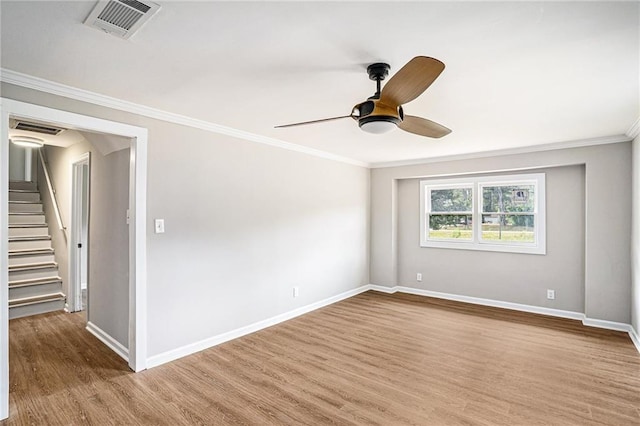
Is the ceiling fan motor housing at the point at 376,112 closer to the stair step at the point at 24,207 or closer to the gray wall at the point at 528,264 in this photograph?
the gray wall at the point at 528,264

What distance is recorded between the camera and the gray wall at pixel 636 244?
3584 mm

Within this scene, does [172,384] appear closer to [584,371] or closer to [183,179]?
[183,179]

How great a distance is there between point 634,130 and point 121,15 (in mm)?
4849

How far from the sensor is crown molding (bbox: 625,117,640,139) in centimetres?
344

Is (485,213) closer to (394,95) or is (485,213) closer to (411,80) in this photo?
(394,95)

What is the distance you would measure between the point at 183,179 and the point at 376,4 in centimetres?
252

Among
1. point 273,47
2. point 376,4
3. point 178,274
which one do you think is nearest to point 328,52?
point 273,47

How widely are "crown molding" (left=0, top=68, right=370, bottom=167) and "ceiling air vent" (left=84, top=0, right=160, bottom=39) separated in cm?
111

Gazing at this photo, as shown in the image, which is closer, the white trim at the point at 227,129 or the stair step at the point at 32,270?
the white trim at the point at 227,129

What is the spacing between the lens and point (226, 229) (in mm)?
3744

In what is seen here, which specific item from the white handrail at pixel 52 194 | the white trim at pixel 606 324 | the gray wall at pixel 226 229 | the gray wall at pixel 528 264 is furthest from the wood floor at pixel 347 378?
the white handrail at pixel 52 194

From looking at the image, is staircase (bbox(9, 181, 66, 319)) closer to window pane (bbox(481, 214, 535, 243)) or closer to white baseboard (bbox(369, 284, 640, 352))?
white baseboard (bbox(369, 284, 640, 352))

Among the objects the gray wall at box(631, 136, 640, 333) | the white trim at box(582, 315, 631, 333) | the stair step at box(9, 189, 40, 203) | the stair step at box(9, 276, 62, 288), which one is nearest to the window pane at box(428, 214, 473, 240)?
the white trim at box(582, 315, 631, 333)

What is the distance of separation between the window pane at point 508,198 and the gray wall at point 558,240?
265 millimetres
